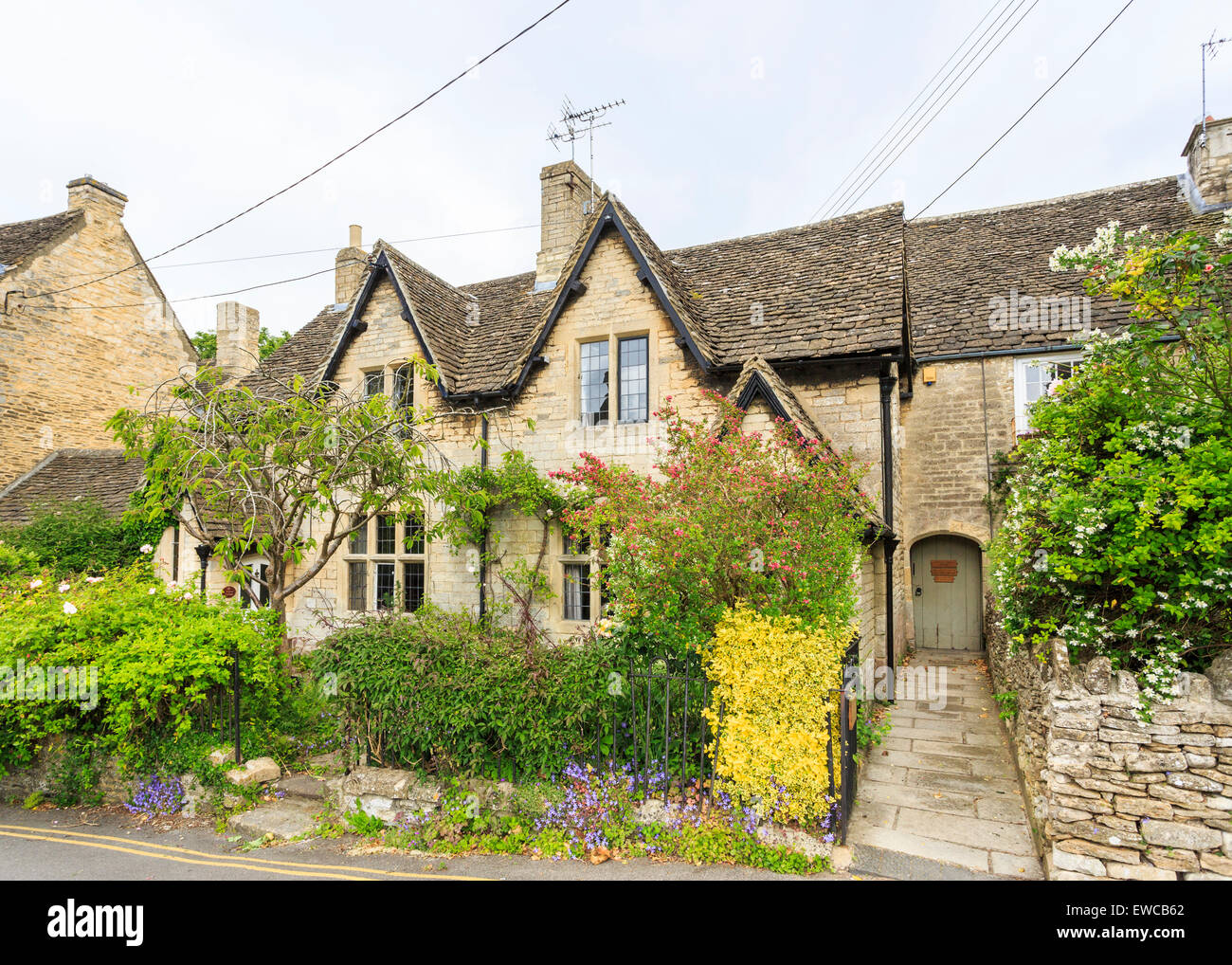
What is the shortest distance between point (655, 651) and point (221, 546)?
221 inches

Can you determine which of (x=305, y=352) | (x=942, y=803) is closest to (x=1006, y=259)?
(x=942, y=803)

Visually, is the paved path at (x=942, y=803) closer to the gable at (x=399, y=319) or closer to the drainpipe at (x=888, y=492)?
the drainpipe at (x=888, y=492)

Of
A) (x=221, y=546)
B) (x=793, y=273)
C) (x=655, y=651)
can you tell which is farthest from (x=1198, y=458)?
(x=221, y=546)

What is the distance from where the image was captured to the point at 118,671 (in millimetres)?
7598

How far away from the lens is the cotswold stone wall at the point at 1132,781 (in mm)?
5105

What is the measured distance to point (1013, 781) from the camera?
7.82 metres

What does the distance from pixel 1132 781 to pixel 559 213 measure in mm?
13734

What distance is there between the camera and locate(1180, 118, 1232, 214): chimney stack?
1506cm

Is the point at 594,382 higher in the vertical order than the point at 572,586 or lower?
higher

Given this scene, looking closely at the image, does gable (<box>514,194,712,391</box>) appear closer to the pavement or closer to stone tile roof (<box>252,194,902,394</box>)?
stone tile roof (<box>252,194,902,394</box>)

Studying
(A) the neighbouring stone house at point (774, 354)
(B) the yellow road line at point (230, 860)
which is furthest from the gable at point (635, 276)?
(B) the yellow road line at point (230, 860)

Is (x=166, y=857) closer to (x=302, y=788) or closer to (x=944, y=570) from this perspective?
(x=302, y=788)

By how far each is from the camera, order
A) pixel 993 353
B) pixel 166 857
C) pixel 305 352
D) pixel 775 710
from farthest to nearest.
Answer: pixel 305 352, pixel 993 353, pixel 166 857, pixel 775 710

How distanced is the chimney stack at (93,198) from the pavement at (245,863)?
20948 mm
